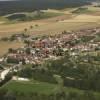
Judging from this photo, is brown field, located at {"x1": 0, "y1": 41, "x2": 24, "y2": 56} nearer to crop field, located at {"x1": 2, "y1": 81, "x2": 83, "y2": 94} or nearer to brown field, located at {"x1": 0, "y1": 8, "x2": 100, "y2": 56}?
brown field, located at {"x1": 0, "y1": 8, "x2": 100, "y2": 56}

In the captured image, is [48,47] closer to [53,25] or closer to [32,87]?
[32,87]

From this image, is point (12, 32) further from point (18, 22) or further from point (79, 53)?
point (79, 53)

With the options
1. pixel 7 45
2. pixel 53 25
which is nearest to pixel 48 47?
pixel 7 45

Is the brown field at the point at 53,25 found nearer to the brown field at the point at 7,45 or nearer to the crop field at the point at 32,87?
the brown field at the point at 7,45

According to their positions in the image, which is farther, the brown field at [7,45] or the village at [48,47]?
the brown field at [7,45]

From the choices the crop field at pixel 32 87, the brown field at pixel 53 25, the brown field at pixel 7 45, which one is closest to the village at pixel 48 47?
the brown field at pixel 7 45

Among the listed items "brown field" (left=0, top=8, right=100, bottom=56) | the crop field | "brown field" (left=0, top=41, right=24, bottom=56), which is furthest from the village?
the crop field

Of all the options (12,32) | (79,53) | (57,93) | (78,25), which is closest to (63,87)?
(57,93)

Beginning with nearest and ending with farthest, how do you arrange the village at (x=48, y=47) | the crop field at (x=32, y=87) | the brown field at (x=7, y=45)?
1. the crop field at (x=32, y=87)
2. the village at (x=48, y=47)
3. the brown field at (x=7, y=45)
